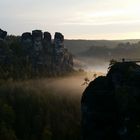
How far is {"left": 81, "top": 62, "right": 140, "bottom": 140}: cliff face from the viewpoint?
7069cm

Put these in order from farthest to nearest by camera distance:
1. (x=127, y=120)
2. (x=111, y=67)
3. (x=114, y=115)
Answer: (x=111, y=67), (x=114, y=115), (x=127, y=120)

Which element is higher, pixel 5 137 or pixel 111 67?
pixel 111 67

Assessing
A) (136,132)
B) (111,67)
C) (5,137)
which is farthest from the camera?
(5,137)

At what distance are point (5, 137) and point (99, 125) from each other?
107805 mm

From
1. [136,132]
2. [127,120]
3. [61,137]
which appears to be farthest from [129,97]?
[61,137]

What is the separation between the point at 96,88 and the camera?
7862 centimetres

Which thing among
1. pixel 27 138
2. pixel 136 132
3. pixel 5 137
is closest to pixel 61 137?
pixel 27 138

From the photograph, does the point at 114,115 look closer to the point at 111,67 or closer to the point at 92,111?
the point at 92,111

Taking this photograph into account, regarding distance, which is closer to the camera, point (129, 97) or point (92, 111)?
point (129, 97)

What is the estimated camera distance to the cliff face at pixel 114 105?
232ft

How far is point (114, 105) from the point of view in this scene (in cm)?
7600

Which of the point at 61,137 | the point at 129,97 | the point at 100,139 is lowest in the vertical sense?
the point at 61,137

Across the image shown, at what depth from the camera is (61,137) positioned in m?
196

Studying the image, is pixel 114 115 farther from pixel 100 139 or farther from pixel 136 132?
pixel 136 132
